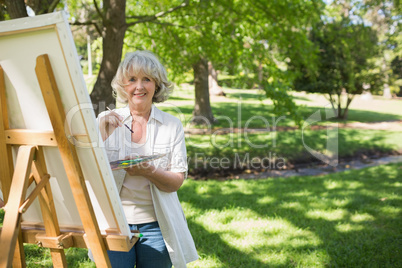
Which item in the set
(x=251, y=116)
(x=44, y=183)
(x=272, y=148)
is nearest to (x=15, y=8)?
(x=44, y=183)

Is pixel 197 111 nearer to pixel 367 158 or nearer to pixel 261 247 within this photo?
pixel 367 158

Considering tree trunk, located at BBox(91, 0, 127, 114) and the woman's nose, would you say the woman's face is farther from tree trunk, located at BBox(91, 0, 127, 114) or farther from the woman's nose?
tree trunk, located at BBox(91, 0, 127, 114)

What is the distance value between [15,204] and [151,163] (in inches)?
29.9

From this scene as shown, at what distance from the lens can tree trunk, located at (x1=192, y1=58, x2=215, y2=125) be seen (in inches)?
516

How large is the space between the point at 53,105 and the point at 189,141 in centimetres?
872

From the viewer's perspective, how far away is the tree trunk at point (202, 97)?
13102mm

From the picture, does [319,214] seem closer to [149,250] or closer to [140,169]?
[149,250]

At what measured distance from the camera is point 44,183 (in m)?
1.59

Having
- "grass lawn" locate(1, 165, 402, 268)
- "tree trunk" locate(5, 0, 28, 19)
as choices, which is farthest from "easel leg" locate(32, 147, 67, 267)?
"tree trunk" locate(5, 0, 28, 19)

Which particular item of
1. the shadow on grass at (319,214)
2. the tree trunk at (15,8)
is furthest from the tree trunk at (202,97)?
the tree trunk at (15,8)

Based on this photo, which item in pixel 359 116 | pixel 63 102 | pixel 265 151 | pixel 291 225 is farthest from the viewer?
pixel 359 116

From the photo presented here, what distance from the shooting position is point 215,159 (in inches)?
343

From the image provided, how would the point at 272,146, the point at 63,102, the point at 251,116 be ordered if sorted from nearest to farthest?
the point at 63,102, the point at 272,146, the point at 251,116

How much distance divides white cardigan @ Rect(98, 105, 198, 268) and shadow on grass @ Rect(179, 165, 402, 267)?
5.24ft
